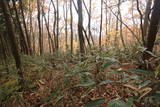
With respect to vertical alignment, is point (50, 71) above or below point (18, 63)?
below

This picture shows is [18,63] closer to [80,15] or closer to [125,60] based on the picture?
[125,60]

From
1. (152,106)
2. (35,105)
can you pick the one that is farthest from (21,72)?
(152,106)

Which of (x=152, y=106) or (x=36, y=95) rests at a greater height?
(x=152, y=106)

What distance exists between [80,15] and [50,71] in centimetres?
340

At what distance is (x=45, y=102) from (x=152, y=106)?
2.85 metres

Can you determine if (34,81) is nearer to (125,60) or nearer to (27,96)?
(27,96)

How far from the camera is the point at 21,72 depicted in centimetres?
506

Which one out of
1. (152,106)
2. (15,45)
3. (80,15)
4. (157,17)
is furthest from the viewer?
(80,15)

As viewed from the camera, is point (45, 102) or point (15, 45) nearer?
point (45, 102)

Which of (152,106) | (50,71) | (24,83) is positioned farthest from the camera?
(50,71)

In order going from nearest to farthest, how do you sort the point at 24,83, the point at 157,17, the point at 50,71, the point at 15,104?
the point at 157,17 < the point at 15,104 < the point at 24,83 < the point at 50,71

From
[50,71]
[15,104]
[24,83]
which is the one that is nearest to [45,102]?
[15,104]

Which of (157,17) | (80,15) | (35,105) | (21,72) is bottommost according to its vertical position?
(35,105)

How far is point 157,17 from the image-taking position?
11.2ft
